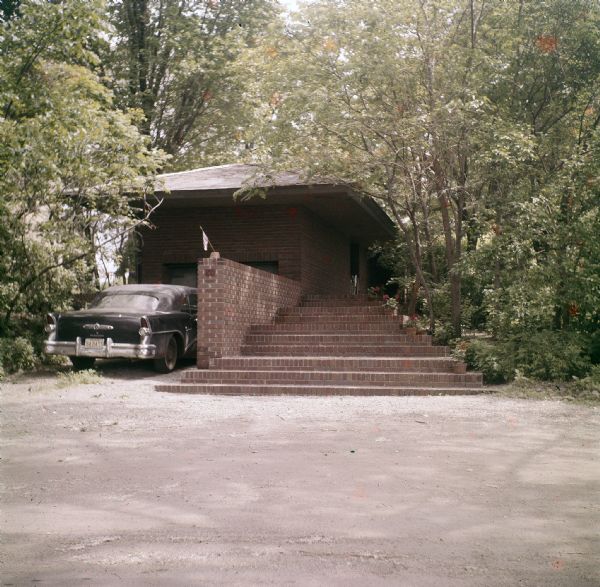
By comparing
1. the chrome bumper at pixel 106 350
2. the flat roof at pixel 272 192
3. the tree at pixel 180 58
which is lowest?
the chrome bumper at pixel 106 350

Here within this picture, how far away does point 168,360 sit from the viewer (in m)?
13.6

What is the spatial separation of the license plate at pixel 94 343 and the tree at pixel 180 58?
41.0ft

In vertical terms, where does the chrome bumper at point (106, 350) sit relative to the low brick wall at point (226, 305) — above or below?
below

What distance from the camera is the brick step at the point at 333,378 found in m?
11.6

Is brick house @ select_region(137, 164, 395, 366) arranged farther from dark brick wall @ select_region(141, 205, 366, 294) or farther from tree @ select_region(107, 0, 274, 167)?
tree @ select_region(107, 0, 274, 167)

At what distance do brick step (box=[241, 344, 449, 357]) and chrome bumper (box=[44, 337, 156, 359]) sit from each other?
212cm

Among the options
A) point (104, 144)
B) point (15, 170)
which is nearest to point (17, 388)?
point (15, 170)

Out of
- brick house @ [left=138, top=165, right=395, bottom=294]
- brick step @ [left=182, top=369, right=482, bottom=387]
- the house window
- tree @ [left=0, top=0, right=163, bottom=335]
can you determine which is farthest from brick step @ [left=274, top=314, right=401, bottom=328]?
tree @ [left=0, top=0, right=163, bottom=335]

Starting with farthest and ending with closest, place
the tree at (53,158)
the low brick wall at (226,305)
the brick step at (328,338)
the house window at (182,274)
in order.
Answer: the house window at (182,274) → the brick step at (328,338) → the tree at (53,158) → the low brick wall at (226,305)

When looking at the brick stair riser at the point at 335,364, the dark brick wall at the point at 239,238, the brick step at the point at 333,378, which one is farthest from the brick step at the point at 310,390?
the dark brick wall at the point at 239,238

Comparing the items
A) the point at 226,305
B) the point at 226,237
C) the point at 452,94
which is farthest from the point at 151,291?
the point at 452,94

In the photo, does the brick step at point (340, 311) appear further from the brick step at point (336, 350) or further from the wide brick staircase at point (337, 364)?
the brick step at point (336, 350)

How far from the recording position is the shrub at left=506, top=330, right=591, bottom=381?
1125cm

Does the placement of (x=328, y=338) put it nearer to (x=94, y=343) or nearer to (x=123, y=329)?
(x=123, y=329)
